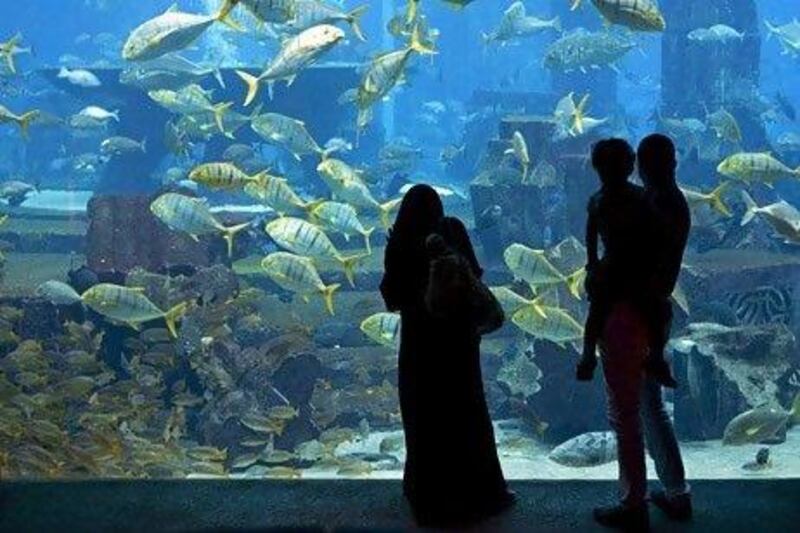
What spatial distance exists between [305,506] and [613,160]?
1.88m

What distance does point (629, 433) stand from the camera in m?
3.36

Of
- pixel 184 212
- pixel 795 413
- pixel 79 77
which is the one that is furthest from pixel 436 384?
pixel 79 77

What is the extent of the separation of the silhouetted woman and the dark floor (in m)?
0.16

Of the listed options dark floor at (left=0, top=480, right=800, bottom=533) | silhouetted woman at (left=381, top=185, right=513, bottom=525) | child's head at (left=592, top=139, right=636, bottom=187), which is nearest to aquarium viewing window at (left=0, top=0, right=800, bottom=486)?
dark floor at (left=0, top=480, right=800, bottom=533)

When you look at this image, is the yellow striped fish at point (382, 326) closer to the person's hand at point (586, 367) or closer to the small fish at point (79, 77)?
the person's hand at point (586, 367)

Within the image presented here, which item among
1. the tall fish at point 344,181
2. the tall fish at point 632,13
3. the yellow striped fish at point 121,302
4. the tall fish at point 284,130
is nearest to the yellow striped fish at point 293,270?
the yellow striped fish at point 121,302

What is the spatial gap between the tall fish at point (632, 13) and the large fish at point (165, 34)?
3775 millimetres

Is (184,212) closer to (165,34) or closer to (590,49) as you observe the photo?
(165,34)

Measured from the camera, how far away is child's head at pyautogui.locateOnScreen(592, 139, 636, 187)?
128 inches

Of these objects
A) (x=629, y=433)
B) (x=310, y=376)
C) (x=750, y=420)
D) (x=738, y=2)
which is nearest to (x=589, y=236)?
(x=629, y=433)

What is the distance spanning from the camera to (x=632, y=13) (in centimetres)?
762

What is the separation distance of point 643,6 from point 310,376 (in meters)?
4.91

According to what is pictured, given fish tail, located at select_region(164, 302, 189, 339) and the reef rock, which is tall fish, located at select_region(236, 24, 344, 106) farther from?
the reef rock

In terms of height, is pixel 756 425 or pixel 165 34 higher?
pixel 165 34
